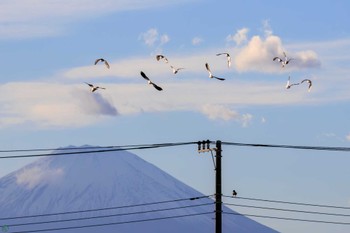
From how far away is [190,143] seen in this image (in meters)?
57.1

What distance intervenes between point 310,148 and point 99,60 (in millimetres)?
18167

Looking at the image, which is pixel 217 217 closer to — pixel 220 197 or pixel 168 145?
pixel 220 197

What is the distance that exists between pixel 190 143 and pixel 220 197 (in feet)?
19.8

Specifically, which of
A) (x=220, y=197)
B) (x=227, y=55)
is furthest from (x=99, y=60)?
(x=220, y=197)

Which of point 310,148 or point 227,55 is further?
point 310,148

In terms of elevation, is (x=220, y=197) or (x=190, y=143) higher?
(x=190, y=143)

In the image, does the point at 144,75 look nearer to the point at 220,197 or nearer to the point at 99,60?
the point at 99,60

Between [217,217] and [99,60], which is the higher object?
[99,60]

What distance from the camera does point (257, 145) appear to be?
185 feet

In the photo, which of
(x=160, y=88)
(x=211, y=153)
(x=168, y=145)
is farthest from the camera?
(x=168, y=145)

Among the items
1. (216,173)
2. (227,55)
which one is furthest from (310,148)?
(227,55)

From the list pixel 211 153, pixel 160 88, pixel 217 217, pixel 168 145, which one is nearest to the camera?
pixel 160 88

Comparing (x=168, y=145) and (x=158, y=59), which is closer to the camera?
(x=158, y=59)

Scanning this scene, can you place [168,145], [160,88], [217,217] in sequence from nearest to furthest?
[160,88]
[217,217]
[168,145]
